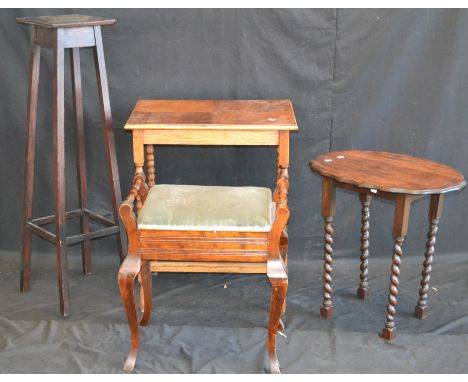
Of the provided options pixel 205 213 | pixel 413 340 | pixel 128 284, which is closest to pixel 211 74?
pixel 205 213

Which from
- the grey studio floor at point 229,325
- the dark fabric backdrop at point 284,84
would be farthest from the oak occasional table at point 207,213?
the dark fabric backdrop at point 284,84

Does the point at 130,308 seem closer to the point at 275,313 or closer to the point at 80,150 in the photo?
the point at 275,313

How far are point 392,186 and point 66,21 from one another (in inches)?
63.9

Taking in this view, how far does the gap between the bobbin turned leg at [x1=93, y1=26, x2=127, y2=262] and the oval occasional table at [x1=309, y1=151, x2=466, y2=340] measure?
3.34 feet

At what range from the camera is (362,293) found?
10.3ft

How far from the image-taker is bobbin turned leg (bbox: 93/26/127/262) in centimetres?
292

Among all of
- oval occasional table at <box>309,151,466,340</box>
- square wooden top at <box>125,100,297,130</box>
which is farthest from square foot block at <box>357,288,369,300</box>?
square wooden top at <box>125,100,297,130</box>

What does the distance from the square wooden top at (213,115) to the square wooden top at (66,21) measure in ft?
1.42

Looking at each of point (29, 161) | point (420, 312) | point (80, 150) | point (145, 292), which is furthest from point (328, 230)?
point (29, 161)

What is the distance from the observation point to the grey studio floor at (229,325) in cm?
262

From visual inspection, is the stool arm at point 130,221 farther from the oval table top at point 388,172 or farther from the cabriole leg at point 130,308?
the oval table top at point 388,172

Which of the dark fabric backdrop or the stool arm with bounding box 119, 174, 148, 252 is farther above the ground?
the dark fabric backdrop

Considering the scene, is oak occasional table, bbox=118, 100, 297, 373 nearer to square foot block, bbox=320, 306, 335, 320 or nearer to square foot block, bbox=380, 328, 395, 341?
square foot block, bbox=320, 306, 335, 320

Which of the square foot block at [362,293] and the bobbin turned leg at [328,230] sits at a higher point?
the bobbin turned leg at [328,230]
